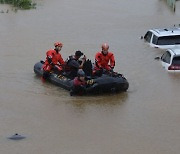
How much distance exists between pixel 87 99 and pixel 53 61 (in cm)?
201

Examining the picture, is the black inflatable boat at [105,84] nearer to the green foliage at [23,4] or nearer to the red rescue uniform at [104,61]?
the red rescue uniform at [104,61]

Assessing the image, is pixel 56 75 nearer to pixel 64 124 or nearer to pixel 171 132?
pixel 64 124

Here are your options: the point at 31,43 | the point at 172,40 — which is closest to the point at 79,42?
the point at 31,43

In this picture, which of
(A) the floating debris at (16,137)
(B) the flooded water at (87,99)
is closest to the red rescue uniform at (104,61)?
(B) the flooded water at (87,99)

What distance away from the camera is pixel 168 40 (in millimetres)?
23828

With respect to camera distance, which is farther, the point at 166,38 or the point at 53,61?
the point at 166,38

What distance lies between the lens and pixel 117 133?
50.9 ft

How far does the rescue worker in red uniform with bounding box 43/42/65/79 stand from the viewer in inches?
Answer: 760

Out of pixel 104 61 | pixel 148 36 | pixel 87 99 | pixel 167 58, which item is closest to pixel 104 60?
pixel 104 61

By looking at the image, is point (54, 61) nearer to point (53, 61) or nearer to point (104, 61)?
point (53, 61)

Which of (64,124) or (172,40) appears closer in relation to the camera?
(64,124)

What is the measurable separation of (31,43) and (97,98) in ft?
27.2

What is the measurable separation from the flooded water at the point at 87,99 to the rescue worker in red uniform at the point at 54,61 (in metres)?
0.55

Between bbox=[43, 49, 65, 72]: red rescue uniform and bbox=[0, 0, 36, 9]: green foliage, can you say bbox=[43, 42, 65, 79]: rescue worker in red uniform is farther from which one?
bbox=[0, 0, 36, 9]: green foliage
